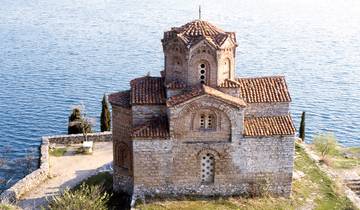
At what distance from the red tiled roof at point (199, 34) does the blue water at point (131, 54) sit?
19.9 metres

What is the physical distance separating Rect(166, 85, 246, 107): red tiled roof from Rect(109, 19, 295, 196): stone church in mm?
57

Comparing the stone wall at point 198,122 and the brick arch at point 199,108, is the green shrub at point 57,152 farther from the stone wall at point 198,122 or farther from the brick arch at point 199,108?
the brick arch at point 199,108

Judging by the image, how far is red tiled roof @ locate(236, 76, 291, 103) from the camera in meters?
31.6

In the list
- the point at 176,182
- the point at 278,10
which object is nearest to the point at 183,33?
the point at 176,182

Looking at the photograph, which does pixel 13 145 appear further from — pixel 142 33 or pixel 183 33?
pixel 142 33

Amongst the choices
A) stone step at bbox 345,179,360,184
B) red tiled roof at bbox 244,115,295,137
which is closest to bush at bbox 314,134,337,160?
stone step at bbox 345,179,360,184

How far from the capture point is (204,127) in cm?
3062

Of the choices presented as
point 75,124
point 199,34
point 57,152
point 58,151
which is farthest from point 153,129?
point 75,124

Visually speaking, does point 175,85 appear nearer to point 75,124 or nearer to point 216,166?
point 216,166

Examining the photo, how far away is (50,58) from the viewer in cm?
8031

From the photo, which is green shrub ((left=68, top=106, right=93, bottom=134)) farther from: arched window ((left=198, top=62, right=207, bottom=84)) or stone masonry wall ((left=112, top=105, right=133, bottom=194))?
arched window ((left=198, top=62, right=207, bottom=84))

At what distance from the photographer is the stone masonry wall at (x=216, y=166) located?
30.5 m

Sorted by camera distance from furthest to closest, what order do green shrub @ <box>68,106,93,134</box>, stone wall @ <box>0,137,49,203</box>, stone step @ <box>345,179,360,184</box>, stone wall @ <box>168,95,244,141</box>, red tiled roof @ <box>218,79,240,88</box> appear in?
green shrub @ <box>68,106,93,134</box>
stone step @ <box>345,179,360,184</box>
stone wall @ <box>0,137,49,203</box>
red tiled roof @ <box>218,79,240,88</box>
stone wall @ <box>168,95,244,141</box>

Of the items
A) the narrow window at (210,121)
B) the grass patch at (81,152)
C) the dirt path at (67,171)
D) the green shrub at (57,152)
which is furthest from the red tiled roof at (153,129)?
the green shrub at (57,152)
